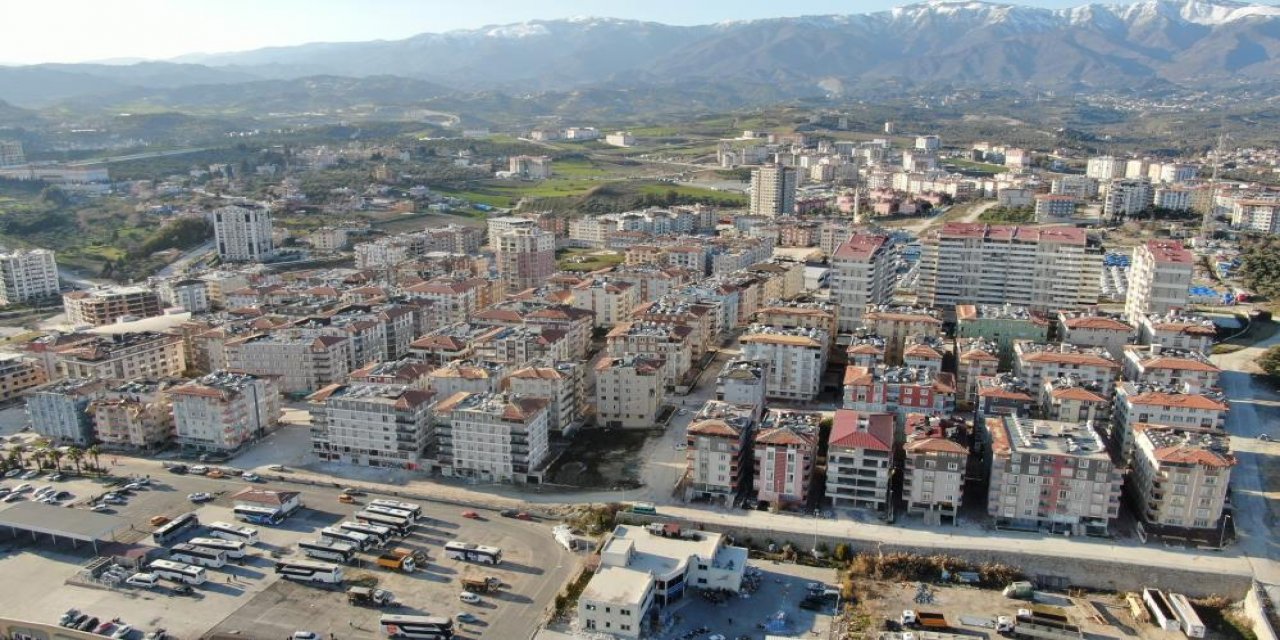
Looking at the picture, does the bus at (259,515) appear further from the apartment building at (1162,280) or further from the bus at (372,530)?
the apartment building at (1162,280)

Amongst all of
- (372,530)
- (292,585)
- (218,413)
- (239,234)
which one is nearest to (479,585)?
(372,530)

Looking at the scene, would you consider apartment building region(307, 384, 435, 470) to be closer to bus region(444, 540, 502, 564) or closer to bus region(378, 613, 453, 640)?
bus region(444, 540, 502, 564)

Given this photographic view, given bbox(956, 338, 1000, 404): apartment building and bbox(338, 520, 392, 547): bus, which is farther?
bbox(956, 338, 1000, 404): apartment building

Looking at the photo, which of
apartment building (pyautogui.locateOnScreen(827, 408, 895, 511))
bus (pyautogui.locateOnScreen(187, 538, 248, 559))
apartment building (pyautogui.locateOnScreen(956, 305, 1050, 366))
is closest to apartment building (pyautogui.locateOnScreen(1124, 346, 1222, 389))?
apartment building (pyautogui.locateOnScreen(956, 305, 1050, 366))

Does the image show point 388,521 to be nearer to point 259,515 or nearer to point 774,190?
point 259,515

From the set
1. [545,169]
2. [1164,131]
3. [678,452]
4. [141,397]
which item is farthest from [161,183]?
[1164,131]

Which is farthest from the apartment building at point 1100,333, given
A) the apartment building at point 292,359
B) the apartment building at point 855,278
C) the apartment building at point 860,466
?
the apartment building at point 292,359

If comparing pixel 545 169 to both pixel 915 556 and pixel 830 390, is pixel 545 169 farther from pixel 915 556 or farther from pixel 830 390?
pixel 915 556
